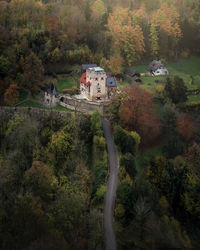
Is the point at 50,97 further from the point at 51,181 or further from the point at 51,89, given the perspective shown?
the point at 51,181

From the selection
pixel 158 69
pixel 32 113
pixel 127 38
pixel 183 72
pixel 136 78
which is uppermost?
pixel 127 38

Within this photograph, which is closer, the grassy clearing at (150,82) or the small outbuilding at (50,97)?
the small outbuilding at (50,97)

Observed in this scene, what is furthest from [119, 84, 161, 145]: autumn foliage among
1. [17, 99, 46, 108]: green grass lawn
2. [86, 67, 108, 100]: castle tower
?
[17, 99, 46, 108]: green grass lawn

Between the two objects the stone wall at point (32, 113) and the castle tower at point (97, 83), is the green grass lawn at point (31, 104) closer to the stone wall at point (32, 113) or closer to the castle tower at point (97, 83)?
the stone wall at point (32, 113)

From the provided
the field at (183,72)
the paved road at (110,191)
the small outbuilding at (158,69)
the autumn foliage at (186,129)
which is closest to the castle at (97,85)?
the paved road at (110,191)

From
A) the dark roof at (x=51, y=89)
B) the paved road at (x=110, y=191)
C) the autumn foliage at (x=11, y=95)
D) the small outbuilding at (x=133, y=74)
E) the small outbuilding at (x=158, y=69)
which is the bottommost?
the paved road at (x=110, y=191)

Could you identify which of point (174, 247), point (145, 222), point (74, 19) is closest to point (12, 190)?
point (145, 222)

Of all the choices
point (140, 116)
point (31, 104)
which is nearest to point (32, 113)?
point (31, 104)
